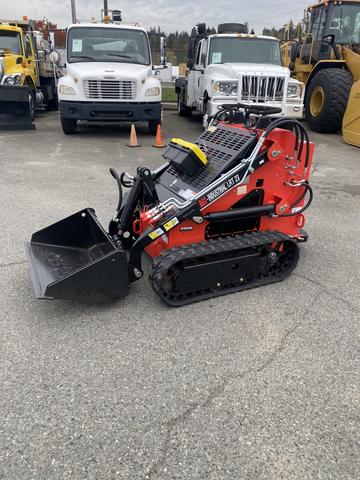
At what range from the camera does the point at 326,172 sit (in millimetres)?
7738

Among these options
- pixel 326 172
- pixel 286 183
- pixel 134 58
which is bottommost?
pixel 326 172

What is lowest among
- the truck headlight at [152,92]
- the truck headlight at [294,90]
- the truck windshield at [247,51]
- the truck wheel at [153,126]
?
the truck wheel at [153,126]

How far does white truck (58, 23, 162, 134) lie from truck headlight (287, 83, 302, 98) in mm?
3098

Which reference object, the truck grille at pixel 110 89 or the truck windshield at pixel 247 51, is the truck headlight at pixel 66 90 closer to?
the truck grille at pixel 110 89

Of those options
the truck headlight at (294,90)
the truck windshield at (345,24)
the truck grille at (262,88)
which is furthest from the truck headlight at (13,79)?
the truck windshield at (345,24)

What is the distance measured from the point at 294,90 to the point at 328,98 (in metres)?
1.64

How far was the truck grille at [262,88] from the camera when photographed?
29.9ft

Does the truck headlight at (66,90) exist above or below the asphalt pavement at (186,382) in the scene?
above

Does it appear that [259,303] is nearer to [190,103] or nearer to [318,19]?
[190,103]

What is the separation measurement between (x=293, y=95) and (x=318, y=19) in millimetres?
3943

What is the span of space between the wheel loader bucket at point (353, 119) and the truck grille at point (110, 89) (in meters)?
5.09

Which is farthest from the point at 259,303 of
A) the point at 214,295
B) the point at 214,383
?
the point at 214,383

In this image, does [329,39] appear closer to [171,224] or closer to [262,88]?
[262,88]

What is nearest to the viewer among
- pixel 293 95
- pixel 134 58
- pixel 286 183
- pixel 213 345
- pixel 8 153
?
pixel 213 345
